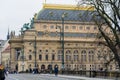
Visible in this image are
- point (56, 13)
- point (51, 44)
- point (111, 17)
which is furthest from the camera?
point (51, 44)

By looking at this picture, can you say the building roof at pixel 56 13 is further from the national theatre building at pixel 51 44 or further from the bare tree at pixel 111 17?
the bare tree at pixel 111 17

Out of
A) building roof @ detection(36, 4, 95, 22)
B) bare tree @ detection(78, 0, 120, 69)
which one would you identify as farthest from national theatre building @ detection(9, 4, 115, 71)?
bare tree @ detection(78, 0, 120, 69)

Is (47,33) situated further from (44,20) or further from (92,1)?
(92,1)

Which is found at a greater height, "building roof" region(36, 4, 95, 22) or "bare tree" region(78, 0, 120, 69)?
"building roof" region(36, 4, 95, 22)

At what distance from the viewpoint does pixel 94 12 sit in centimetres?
5272

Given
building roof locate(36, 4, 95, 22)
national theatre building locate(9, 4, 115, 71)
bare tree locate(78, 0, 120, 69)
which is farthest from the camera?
national theatre building locate(9, 4, 115, 71)

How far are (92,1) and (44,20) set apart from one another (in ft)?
447

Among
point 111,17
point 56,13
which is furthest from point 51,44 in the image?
point 111,17

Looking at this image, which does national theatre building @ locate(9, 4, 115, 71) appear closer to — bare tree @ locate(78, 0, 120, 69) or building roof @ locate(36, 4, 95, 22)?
building roof @ locate(36, 4, 95, 22)

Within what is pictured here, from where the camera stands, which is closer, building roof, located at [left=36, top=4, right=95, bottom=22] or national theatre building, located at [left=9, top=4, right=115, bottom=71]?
building roof, located at [left=36, top=4, right=95, bottom=22]

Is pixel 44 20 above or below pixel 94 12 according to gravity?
above

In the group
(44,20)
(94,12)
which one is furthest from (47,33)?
(94,12)

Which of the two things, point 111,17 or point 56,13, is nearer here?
point 111,17

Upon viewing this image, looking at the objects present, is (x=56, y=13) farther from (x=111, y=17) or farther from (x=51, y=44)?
(x=111, y=17)
